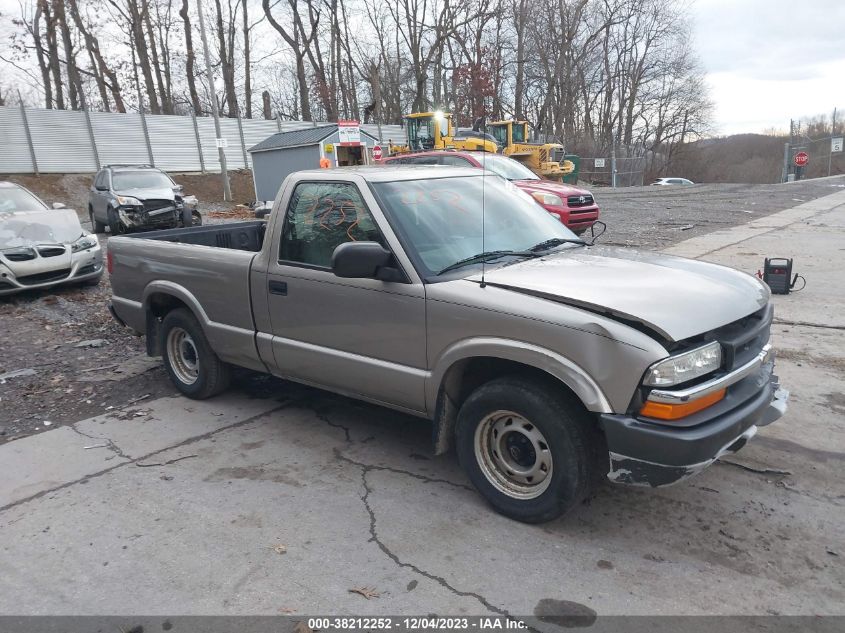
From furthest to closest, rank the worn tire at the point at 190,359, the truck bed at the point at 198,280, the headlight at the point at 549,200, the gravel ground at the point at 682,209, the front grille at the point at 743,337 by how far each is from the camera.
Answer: the gravel ground at the point at 682,209 → the headlight at the point at 549,200 → the worn tire at the point at 190,359 → the truck bed at the point at 198,280 → the front grille at the point at 743,337

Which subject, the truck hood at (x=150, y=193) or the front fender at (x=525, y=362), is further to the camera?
the truck hood at (x=150, y=193)

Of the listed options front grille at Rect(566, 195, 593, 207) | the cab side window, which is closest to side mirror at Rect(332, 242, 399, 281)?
the cab side window

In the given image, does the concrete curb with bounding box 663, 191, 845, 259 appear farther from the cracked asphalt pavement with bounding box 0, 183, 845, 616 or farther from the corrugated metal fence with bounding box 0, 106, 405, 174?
the corrugated metal fence with bounding box 0, 106, 405, 174

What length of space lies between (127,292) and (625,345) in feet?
14.8

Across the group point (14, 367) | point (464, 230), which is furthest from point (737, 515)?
point (14, 367)

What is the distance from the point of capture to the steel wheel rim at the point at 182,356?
5230mm

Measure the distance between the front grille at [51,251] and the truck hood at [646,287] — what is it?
7.68 m

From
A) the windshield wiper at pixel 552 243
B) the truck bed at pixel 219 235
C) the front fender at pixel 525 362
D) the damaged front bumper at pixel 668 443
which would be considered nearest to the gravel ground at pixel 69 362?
the truck bed at pixel 219 235

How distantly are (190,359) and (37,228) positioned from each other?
5.30 metres

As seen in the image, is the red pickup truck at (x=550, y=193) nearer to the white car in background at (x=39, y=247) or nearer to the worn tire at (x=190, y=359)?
the white car in background at (x=39, y=247)

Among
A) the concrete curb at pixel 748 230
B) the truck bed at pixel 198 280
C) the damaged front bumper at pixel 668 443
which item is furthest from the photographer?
the concrete curb at pixel 748 230

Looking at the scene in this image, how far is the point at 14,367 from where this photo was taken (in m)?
6.15

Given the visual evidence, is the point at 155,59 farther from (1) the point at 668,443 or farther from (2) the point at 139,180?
(1) the point at 668,443

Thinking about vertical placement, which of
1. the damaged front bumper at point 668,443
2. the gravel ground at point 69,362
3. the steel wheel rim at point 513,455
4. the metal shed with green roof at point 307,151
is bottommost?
the gravel ground at point 69,362
